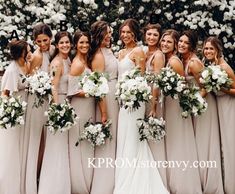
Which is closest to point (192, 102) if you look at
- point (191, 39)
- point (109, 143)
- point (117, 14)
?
point (191, 39)

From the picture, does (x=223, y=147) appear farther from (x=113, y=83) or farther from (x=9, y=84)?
(x=9, y=84)

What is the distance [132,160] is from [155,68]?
1.32 meters

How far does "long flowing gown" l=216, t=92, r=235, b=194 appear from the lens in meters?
9.48

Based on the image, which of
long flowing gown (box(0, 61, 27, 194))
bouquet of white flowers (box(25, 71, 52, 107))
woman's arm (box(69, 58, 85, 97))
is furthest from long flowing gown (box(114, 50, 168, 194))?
long flowing gown (box(0, 61, 27, 194))

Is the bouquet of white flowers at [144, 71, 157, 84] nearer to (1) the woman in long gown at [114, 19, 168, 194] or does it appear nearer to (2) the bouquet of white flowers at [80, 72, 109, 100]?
(1) the woman in long gown at [114, 19, 168, 194]

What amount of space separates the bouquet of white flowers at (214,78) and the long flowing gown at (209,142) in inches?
15.6

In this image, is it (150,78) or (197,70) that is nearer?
(150,78)

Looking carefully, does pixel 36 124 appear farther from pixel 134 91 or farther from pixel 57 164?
pixel 134 91

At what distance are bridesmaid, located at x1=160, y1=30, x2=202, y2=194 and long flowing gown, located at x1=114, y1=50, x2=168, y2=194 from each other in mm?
251

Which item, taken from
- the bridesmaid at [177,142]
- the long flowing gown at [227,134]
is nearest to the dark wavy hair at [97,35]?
the bridesmaid at [177,142]

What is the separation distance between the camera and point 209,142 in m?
9.52

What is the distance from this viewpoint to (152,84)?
9.27m

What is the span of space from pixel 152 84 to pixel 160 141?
32.7 inches

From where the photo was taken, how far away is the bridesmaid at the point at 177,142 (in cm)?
935
